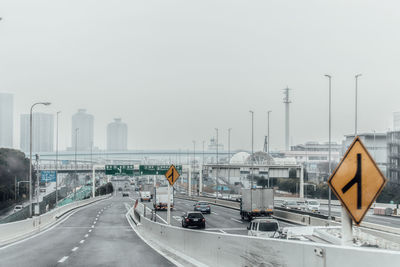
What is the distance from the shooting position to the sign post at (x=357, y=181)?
6168 millimetres

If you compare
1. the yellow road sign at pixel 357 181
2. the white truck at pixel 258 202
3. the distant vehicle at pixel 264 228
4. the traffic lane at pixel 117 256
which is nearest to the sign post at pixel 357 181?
the yellow road sign at pixel 357 181

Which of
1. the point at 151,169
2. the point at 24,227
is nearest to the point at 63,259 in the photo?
the point at 24,227

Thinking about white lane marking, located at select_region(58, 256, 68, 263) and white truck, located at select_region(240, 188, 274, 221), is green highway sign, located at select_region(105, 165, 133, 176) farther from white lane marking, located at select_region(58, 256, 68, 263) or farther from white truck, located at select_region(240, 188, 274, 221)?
white lane marking, located at select_region(58, 256, 68, 263)

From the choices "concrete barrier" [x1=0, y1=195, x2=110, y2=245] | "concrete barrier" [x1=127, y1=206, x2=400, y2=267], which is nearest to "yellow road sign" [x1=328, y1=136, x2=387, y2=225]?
"concrete barrier" [x1=127, y1=206, x2=400, y2=267]

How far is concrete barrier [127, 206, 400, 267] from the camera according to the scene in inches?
248

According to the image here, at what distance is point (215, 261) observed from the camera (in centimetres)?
1399

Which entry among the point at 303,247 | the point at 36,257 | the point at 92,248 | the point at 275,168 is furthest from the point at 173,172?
the point at 275,168

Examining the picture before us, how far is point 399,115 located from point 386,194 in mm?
76828

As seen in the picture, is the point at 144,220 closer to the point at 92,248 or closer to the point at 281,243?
the point at 92,248

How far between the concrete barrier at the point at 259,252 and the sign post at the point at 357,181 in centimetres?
55

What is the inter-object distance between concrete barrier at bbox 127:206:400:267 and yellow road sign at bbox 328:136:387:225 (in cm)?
57

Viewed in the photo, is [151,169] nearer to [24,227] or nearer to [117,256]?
[24,227]

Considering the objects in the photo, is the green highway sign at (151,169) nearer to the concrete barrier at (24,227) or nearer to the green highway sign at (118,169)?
the green highway sign at (118,169)

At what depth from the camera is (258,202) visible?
4697cm
